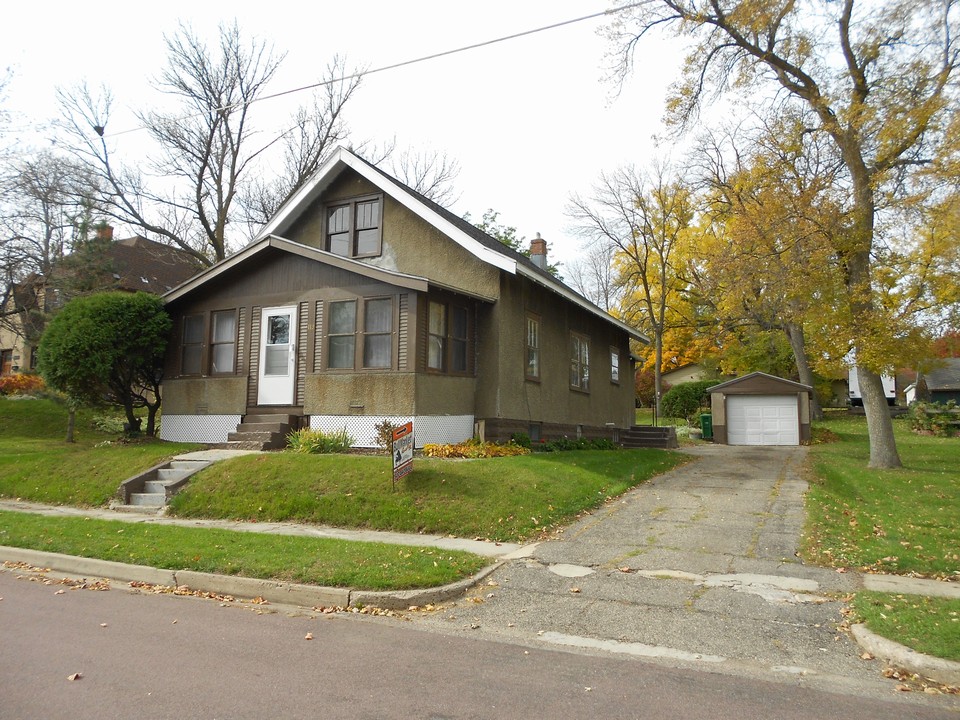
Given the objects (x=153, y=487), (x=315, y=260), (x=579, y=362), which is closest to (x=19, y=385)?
(x=153, y=487)

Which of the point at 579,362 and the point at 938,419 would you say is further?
the point at 938,419

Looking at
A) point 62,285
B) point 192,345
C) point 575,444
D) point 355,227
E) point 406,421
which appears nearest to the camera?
point 406,421

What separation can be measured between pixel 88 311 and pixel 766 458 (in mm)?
17689

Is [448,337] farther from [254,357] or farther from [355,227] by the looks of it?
[254,357]

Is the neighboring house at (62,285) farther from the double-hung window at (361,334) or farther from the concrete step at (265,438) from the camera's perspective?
the double-hung window at (361,334)

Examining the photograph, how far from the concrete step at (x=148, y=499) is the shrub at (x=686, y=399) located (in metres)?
30.1

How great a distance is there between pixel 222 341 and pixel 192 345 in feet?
3.43

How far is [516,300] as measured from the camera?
15.9 meters

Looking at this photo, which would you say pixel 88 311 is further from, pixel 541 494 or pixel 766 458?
pixel 766 458

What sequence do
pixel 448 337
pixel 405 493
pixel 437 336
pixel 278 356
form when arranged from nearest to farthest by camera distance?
pixel 405 493
pixel 437 336
pixel 448 337
pixel 278 356

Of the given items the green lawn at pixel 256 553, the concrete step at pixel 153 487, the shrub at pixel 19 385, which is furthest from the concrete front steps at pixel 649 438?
the shrub at pixel 19 385

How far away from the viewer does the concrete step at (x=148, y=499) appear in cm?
1216

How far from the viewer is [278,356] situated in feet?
51.2

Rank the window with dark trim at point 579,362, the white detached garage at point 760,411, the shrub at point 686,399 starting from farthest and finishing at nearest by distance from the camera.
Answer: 1. the shrub at point 686,399
2. the white detached garage at point 760,411
3. the window with dark trim at point 579,362
